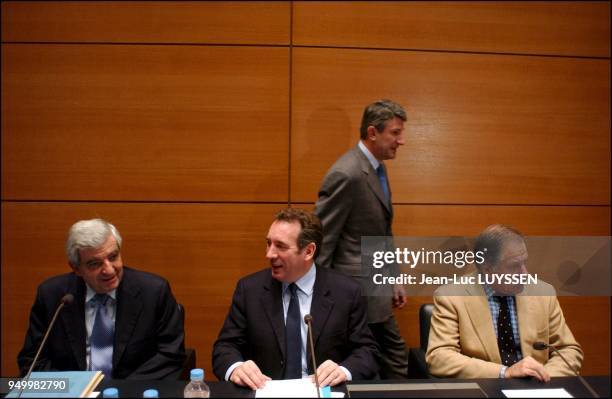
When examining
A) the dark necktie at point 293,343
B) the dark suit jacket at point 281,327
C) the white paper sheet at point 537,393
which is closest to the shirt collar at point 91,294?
the dark suit jacket at point 281,327

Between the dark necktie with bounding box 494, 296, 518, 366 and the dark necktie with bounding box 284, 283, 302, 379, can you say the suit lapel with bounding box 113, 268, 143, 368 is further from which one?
the dark necktie with bounding box 494, 296, 518, 366

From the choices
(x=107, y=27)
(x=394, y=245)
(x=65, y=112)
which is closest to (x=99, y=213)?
(x=65, y=112)

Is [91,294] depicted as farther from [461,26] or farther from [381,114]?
[461,26]

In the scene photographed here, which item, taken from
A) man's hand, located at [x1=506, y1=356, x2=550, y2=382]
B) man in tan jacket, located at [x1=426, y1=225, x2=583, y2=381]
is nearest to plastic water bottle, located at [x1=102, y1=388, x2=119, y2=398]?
man in tan jacket, located at [x1=426, y1=225, x2=583, y2=381]

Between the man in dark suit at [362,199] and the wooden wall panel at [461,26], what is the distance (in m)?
0.76

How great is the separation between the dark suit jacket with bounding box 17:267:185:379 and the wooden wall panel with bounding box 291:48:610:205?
4.37 feet

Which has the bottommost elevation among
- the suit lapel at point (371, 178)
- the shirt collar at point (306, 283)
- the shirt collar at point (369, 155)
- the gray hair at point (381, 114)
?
the shirt collar at point (306, 283)

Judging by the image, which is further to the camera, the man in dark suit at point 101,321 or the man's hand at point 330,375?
the man in dark suit at point 101,321

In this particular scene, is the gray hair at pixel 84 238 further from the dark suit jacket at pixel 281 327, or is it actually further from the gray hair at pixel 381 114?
the gray hair at pixel 381 114

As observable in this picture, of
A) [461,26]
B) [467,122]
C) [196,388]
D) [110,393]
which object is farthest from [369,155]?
[110,393]

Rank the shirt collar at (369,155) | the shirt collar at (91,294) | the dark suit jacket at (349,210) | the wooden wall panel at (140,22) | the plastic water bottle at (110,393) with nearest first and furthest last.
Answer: the plastic water bottle at (110,393)
the shirt collar at (91,294)
the dark suit jacket at (349,210)
the shirt collar at (369,155)
the wooden wall panel at (140,22)

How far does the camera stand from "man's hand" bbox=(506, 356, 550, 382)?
164 centimetres

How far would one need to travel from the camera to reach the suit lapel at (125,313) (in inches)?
81.0

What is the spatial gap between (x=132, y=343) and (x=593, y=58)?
10.8 feet
